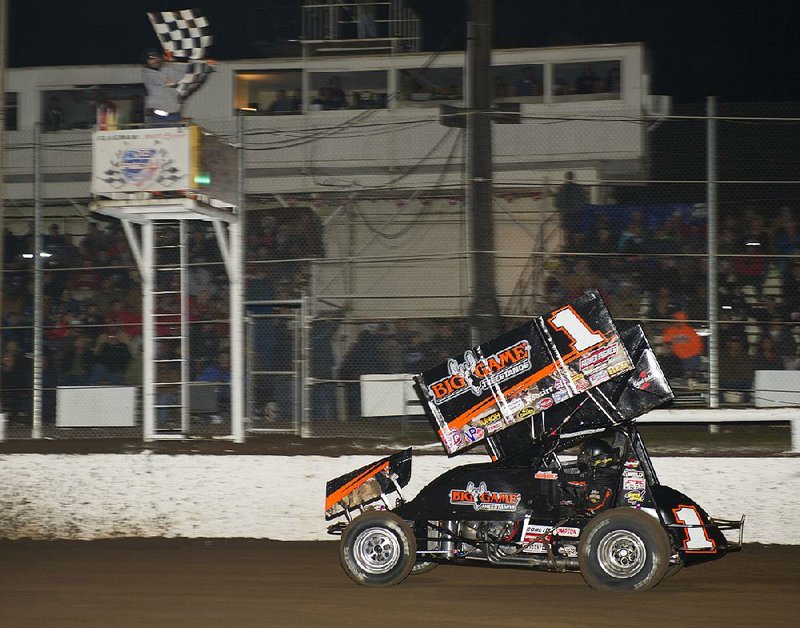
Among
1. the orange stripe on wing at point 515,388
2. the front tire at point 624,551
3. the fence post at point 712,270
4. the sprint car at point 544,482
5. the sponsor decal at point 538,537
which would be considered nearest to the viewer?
the front tire at point 624,551

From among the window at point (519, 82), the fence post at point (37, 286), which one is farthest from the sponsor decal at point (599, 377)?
the window at point (519, 82)

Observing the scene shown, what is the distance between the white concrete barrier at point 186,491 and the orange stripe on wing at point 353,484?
5.61 feet

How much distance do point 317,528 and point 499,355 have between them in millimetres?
2786

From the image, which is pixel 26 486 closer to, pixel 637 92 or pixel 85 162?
pixel 85 162

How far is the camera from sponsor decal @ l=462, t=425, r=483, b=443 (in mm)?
7828

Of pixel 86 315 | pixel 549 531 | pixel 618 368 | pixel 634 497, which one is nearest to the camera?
pixel 634 497

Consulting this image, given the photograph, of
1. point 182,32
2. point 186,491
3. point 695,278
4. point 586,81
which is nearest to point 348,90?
point 586,81

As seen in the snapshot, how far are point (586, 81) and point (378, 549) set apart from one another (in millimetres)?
11860

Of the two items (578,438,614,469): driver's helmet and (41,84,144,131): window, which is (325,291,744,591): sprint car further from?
(41,84,144,131): window

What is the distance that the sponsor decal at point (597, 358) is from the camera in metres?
7.52

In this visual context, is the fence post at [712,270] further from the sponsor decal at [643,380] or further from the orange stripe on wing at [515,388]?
the orange stripe on wing at [515,388]

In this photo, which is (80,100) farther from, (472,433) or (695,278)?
(472,433)

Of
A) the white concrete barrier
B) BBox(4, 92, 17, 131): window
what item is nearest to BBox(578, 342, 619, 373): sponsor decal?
the white concrete barrier

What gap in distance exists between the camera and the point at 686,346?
10180mm
